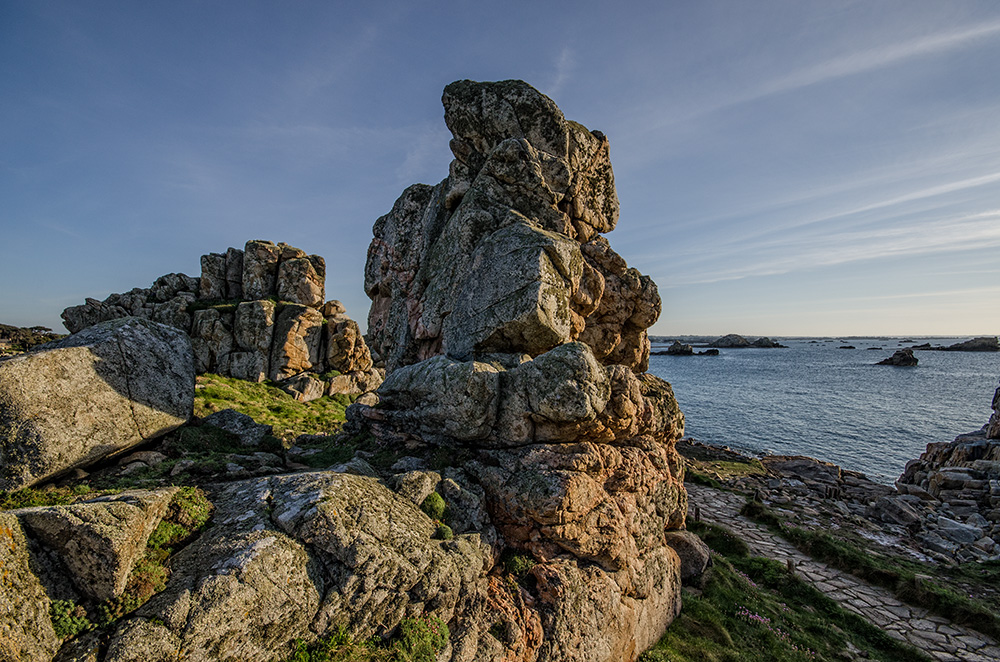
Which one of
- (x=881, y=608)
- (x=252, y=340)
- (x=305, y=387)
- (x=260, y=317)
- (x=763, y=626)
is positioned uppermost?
(x=260, y=317)

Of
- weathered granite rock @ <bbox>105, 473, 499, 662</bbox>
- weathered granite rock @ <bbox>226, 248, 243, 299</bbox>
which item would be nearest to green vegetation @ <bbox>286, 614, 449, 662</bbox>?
weathered granite rock @ <bbox>105, 473, 499, 662</bbox>

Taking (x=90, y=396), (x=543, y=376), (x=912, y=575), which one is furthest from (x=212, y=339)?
(x=912, y=575)

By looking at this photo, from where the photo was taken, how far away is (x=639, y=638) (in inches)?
550

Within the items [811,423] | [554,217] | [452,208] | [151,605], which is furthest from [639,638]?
[811,423]

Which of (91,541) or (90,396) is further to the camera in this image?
(90,396)

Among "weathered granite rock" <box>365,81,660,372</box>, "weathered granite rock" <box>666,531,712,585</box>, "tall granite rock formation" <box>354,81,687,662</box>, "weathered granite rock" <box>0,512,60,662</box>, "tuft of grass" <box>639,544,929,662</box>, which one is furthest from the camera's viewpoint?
"weathered granite rock" <box>666,531,712,585</box>

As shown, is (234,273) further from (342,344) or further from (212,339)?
(342,344)

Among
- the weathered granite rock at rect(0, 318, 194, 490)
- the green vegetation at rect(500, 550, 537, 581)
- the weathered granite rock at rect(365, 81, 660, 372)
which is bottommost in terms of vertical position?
the green vegetation at rect(500, 550, 537, 581)

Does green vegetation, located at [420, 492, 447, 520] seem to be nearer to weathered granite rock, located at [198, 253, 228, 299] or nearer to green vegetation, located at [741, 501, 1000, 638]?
green vegetation, located at [741, 501, 1000, 638]

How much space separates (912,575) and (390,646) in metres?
27.9

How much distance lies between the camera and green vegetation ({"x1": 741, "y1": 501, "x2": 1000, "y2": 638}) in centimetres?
1869

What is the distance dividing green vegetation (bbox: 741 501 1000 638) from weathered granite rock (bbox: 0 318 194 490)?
33338 millimetres

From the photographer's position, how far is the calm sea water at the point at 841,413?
53.6m

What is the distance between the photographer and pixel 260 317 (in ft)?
129
